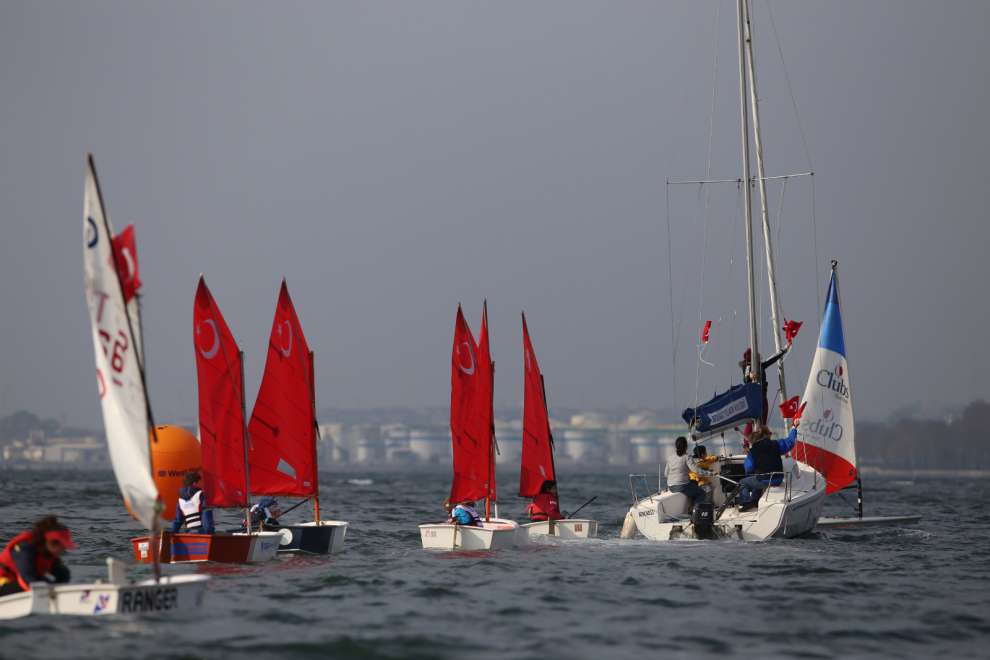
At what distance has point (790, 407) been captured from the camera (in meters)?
32.6

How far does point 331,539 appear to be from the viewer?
2670 centimetres

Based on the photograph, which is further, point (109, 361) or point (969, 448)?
point (969, 448)

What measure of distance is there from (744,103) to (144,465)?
24.3 meters

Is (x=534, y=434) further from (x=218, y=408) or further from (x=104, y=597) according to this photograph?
(x=104, y=597)

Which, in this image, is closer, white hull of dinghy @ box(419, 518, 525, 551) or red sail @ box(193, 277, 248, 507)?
red sail @ box(193, 277, 248, 507)

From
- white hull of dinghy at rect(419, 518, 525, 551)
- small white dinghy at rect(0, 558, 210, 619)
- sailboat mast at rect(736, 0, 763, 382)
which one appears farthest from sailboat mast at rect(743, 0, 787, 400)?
small white dinghy at rect(0, 558, 210, 619)

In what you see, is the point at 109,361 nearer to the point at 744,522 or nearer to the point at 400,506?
the point at 744,522

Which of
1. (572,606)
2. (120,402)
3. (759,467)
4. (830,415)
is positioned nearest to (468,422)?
(759,467)

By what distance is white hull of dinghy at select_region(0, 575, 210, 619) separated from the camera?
1550 cm

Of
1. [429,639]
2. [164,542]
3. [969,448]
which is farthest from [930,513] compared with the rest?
[969,448]

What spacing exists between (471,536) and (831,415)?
11479 millimetres

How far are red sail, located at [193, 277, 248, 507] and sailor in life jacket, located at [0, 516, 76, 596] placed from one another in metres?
9.34

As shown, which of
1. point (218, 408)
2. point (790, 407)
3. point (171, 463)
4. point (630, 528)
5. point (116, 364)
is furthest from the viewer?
point (790, 407)

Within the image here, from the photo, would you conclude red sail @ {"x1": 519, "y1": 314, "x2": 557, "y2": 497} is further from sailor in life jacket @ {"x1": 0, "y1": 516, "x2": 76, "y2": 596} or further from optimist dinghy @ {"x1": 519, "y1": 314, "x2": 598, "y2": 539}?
sailor in life jacket @ {"x1": 0, "y1": 516, "x2": 76, "y2": 596}
